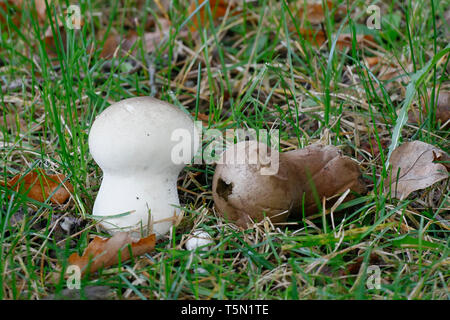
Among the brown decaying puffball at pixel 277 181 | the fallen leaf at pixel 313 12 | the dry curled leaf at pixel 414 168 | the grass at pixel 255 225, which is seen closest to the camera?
the grass at pixel 255 225

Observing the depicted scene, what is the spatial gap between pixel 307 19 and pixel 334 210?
1583 mm

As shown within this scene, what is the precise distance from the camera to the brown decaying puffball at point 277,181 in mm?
1745

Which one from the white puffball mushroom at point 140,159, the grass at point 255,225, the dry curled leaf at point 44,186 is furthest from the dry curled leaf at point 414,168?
the dry curled leaf at point 44,186

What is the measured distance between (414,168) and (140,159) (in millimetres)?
1005

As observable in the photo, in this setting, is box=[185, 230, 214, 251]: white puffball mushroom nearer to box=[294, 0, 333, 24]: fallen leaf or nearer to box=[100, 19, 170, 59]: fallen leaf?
box=[100, 19, 170, 59]: fallen leaf

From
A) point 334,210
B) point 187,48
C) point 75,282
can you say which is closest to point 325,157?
point 334,210

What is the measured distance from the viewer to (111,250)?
5.50ft

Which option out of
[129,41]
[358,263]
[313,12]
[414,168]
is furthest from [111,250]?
[313,12]

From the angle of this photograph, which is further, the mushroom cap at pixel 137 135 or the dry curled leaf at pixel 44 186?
the dry curled leaf at pixel 44 186

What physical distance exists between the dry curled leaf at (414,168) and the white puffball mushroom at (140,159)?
761 mm

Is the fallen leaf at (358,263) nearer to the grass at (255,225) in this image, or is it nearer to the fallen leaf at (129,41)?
the grass at (255,225)

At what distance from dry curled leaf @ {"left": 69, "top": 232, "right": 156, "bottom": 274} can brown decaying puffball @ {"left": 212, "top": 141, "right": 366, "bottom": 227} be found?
0.31 meters

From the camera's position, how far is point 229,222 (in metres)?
1.87

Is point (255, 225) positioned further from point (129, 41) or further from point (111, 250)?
point (129, 41)
